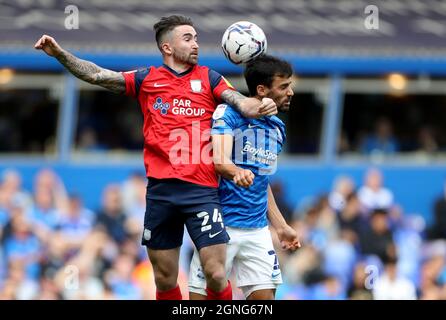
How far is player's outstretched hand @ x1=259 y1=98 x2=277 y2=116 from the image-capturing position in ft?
30.8

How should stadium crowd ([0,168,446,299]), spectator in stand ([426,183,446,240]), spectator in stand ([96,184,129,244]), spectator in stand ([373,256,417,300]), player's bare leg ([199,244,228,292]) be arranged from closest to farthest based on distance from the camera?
player's bare leg ([199,244,228,292])
spectator in stand ([373,256,417,300])
stadium crowd ([0,168,446,299])
spectator in stand ([96,184,129,244])
spectator in stand ([426,183,446,240])

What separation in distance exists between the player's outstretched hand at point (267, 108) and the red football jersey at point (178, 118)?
1.62 feet

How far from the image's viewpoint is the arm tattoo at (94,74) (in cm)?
970

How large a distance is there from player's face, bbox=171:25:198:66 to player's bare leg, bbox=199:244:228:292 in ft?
4.89

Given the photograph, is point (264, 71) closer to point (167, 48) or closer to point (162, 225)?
point (167, 48)

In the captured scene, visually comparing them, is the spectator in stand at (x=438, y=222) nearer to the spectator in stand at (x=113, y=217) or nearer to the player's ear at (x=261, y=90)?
the spectator in stand at (x=113, y=217)

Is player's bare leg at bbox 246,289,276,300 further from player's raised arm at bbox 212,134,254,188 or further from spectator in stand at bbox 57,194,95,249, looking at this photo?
spectator in stand at bbox 57,194,95,249

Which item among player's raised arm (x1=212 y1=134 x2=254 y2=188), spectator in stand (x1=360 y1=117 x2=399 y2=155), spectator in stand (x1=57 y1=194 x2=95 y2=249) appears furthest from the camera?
spectator in stand (x1=360 y1=117 x2=399 y2=155)

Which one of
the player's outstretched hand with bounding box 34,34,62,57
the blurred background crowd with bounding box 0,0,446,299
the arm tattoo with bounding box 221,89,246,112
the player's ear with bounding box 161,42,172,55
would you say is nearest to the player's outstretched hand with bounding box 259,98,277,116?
the arm tattoo with bounding box 221,89,246,112

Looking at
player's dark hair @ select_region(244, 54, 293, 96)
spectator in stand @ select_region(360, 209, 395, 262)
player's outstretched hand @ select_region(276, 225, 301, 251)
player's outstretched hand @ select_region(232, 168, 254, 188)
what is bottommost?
player's outstretched hand @ select_region(276, 225, 301, 251)

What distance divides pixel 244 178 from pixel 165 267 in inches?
44.9

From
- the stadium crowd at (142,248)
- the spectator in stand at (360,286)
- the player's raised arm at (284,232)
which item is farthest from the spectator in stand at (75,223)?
the player's raised arm at (284,232)

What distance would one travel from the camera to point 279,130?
10078mm
